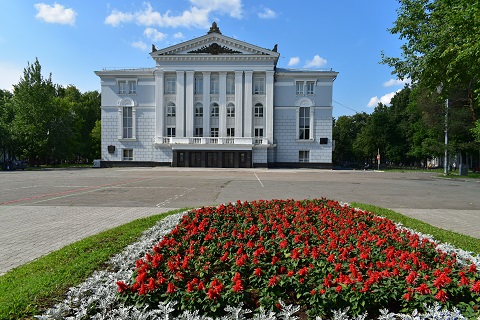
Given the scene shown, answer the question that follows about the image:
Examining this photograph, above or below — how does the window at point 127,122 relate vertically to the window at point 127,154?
above

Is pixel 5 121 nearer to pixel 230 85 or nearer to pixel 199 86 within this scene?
pixel 199 86

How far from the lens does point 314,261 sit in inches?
165

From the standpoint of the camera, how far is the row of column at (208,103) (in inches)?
1956

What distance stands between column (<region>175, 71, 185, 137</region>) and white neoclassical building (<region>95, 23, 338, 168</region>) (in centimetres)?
15

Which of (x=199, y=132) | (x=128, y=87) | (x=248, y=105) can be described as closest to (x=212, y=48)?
(x=248, y=105)

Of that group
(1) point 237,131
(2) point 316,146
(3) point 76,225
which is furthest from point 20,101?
(3) point 76,225

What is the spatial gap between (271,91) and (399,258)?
154 feet

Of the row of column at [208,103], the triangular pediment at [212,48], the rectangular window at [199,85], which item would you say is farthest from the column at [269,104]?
the rectangular window at [199,85]

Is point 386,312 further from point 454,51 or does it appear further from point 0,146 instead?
point 0,146

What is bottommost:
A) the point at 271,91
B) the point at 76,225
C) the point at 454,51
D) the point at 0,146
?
the point at 76,225

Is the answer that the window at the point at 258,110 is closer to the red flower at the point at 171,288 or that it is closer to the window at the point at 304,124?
the window at the point at 304,124

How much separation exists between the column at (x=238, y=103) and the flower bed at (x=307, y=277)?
146 ft

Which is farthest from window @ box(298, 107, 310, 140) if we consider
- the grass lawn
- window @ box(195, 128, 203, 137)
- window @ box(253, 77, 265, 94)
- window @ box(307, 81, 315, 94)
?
the grass lawn

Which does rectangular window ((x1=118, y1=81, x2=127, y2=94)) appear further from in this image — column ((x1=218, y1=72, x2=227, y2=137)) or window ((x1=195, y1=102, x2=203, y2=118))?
column ((x1=218, y1=72, x2=227, y2=137))
